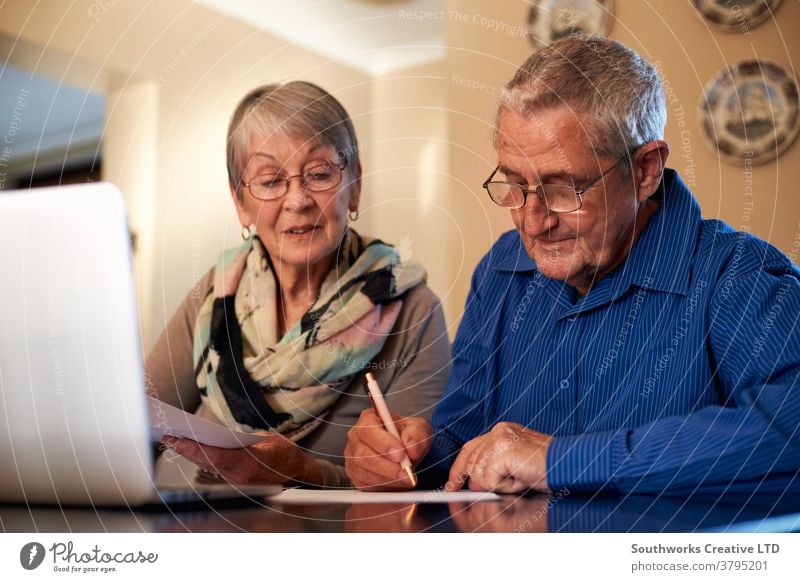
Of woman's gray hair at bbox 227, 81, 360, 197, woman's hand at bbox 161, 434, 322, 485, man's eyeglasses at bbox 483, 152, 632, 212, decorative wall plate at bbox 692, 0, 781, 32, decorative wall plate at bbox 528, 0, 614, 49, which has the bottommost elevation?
woman's hand at bbox 161, 434, 322, 485

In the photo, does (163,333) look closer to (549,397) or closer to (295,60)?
(295,60)

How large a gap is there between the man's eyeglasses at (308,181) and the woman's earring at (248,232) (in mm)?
46

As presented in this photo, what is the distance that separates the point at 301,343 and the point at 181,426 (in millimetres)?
436

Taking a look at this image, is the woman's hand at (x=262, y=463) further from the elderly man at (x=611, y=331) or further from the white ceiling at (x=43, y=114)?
the white ceiling at (x=43, y=114)

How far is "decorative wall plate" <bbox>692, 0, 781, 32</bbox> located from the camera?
0.94 meters

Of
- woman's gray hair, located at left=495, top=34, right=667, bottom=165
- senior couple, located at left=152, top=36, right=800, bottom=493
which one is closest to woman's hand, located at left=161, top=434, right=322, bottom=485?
senior couple, located at left=152, top=36, right=800, bottom=493

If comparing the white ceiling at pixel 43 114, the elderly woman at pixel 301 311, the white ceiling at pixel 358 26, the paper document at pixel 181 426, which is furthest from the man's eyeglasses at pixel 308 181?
the paper document at pixel 181 426

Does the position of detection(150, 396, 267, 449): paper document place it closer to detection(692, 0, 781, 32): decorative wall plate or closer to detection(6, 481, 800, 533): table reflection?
detection(6, 481, 800, 533): table reflection

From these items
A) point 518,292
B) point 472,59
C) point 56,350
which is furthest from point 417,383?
point 56,350

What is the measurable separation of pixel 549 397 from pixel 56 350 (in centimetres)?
56

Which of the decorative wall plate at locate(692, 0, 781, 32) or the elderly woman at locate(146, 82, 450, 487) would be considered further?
the elderly woman at locate(146, 82, 450, 487)

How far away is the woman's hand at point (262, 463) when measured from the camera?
2.81 ft

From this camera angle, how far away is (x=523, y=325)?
996mm

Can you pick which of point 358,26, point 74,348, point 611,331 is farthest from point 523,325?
point 74,348
